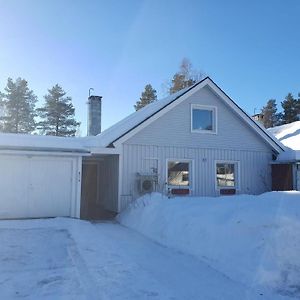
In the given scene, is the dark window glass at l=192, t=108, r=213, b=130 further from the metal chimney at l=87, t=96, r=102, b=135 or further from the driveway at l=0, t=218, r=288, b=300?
the driveway at l=0, t=218, r=288, b=300

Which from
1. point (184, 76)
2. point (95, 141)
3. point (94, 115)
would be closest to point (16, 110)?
point (184, 76)

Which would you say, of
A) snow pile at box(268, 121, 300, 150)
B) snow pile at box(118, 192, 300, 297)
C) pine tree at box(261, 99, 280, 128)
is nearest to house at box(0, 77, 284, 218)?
snow pile at box(268, 121, 300, 150)

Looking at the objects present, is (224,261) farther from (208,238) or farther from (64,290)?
(64,290)

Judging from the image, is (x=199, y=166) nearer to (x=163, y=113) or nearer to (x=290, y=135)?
(x=163, y=113)

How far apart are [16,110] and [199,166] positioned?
3072cm

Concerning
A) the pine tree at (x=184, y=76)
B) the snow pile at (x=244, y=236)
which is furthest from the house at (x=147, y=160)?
the pine tree at (x=184, y=76)

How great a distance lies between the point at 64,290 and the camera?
5.80 metres

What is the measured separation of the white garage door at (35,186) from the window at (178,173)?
13.5 feet

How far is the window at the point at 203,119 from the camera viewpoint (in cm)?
1653

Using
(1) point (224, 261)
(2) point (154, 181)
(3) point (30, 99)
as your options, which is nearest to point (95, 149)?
(2) point (154, 181)

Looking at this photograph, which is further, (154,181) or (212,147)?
(212,147)

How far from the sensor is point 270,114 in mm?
50312

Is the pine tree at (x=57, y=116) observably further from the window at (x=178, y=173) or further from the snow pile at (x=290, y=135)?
the window at (x=178, y=173)

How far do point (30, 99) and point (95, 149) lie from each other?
31589mm
